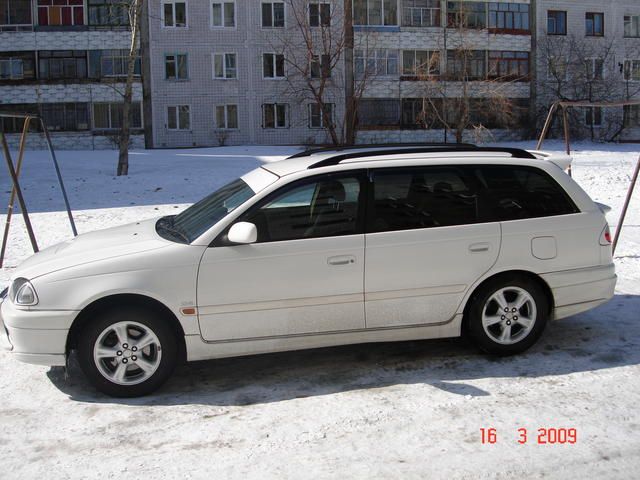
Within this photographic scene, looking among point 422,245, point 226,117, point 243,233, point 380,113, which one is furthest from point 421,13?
point 243,233

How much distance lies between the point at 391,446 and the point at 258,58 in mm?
43234

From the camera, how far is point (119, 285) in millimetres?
5152

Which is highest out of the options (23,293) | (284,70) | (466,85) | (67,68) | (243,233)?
(67,68)

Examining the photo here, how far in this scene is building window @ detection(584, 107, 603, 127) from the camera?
4872 cm

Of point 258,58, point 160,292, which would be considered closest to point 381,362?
point 160,292

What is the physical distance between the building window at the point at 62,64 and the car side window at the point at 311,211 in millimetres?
43350

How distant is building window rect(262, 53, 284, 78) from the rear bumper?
41.5 m

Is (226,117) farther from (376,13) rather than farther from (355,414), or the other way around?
(355,414)

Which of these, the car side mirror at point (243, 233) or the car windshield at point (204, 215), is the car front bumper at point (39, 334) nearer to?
the car windshield at point (204, 215)

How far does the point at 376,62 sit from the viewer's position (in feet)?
154

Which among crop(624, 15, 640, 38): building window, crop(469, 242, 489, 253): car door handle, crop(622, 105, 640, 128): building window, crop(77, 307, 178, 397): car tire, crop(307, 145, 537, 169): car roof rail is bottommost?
crop(77, 307, 178, 397): car tire

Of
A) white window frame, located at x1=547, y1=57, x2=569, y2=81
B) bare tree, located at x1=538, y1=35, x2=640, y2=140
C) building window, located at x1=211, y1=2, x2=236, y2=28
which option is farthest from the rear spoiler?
white window frame, located at x1=547, y1=57, x2=569, y2=81

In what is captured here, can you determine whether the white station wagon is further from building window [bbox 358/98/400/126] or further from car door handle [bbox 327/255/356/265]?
building window [bbox 358/98/400/126]

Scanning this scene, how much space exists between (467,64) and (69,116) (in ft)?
82.7
